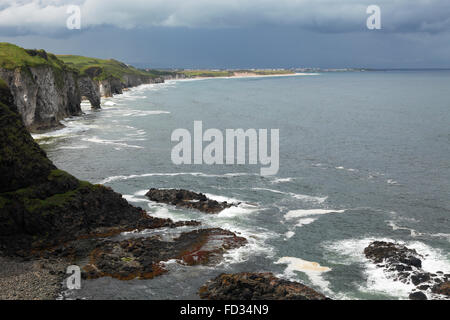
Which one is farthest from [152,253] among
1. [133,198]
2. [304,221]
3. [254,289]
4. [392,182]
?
[392,182]

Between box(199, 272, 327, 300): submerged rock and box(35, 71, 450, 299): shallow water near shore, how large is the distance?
1.81 meters

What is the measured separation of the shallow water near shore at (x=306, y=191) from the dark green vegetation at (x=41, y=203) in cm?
587

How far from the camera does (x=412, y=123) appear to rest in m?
134

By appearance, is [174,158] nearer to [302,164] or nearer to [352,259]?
[302,164]

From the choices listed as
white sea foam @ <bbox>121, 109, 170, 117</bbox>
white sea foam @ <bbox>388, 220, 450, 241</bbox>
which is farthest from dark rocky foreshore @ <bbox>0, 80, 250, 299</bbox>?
white sea foam @ <bbox>121, 109, 170, 117</bbox>

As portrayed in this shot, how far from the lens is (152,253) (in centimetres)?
4541

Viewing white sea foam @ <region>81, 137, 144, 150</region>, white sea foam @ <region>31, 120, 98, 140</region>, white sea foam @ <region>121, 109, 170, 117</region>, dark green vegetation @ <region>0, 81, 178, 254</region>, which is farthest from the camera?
white sea foam @ <region>121, 109, 170, 117</region>

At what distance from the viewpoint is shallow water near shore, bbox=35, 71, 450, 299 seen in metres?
41.9

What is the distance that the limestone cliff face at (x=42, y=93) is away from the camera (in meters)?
106

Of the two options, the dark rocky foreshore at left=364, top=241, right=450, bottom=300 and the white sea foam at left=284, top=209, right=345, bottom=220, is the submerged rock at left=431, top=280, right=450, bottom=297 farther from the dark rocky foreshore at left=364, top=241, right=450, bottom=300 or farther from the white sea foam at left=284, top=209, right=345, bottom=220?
the white sea foam at left=284, top=209, right=345, bottom=220

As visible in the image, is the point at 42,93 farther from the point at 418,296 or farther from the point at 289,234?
the point at 418,296

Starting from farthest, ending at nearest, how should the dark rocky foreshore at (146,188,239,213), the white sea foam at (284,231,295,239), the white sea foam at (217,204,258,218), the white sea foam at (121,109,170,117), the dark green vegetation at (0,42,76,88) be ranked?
1. the white sea foam at (121,109,170,117)
2. the dark green vegetation at (0,42,76,88)
3. the dark rocky foreshore at (146,188,239,213)
4. the white sea foam at (217,204,258,218)
5. the white sea foam at (284,231,295,239)

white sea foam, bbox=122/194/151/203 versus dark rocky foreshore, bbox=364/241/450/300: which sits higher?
white sea foam, bbox=122/194/151/203

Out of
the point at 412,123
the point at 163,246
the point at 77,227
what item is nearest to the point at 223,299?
the point at 163,246
